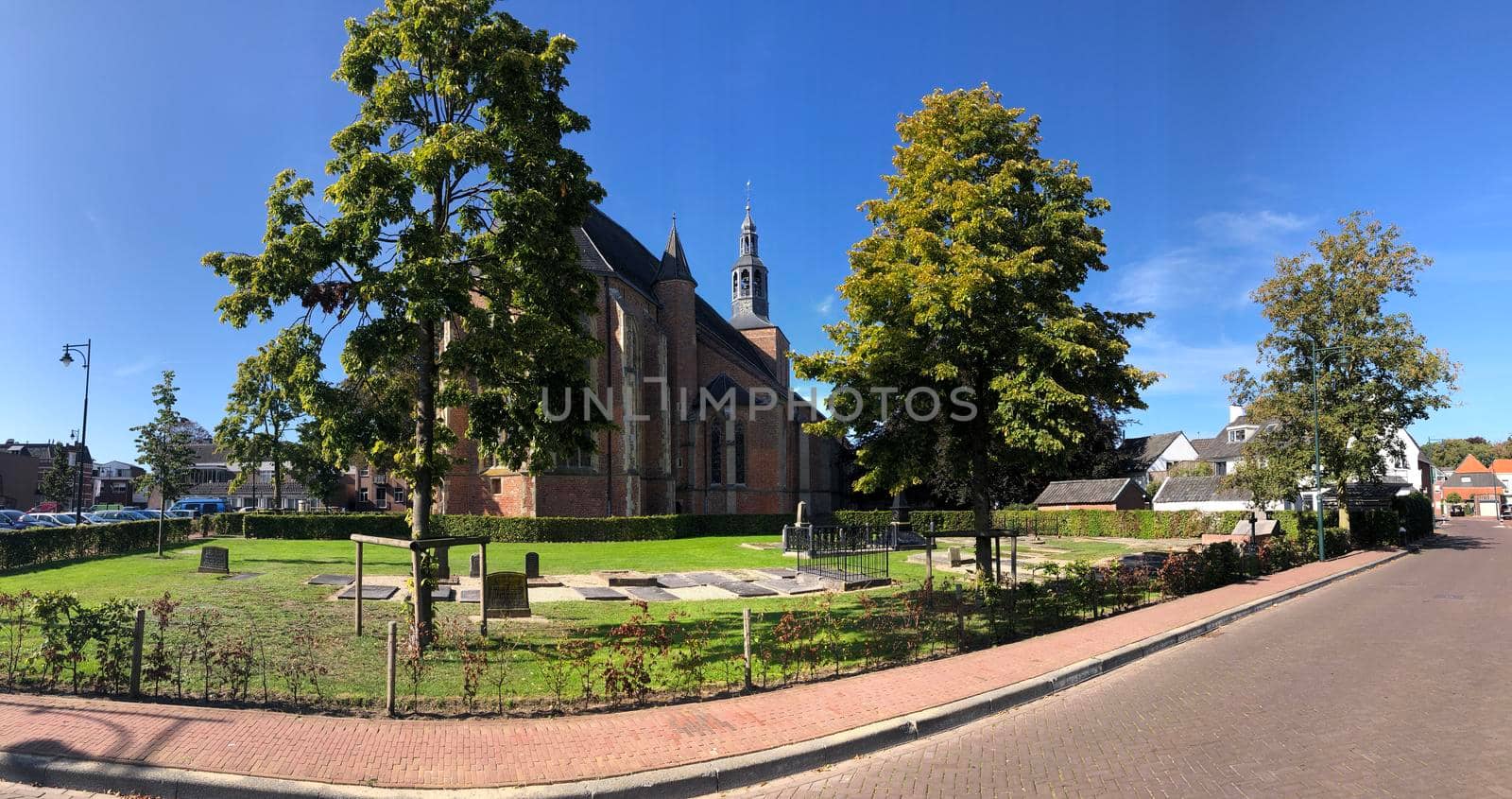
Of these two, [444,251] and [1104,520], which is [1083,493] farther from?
[444,251]

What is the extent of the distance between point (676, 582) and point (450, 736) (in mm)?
12284

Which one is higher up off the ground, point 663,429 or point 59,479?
point 663,429

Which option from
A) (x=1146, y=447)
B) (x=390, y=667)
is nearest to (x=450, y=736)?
(x=390, y=667)

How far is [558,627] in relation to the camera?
470 inches

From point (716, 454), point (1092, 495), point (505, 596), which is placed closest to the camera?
point (505, 596)

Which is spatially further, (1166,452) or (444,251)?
(1166,452)

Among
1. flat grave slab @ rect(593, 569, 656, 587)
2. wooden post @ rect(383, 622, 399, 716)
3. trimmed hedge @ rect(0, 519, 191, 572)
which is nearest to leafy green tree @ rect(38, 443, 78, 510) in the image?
trimmed hedge @ rect(0, 519, 191, 572)

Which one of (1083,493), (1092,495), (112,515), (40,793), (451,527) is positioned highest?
(1083,493)

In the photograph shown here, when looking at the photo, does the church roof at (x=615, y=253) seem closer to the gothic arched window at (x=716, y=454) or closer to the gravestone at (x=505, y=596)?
the gothic arched window at (x=716, y=454)

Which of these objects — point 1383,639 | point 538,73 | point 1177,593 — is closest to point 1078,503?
point 1177,593

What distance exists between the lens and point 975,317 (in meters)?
14.7

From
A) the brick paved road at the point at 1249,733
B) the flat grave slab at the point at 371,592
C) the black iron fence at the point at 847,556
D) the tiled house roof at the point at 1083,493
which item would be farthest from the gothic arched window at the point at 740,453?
the brick paved road at the point at 1249,733

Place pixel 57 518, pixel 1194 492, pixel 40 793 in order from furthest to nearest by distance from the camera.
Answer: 1. pixel 1194 492
2. pixel 57 518
3. pixel 40 793

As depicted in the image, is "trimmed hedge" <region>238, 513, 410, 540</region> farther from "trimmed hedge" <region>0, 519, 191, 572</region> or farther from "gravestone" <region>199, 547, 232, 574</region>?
"gravestone" <region>199, 547, 232, 574</region>
